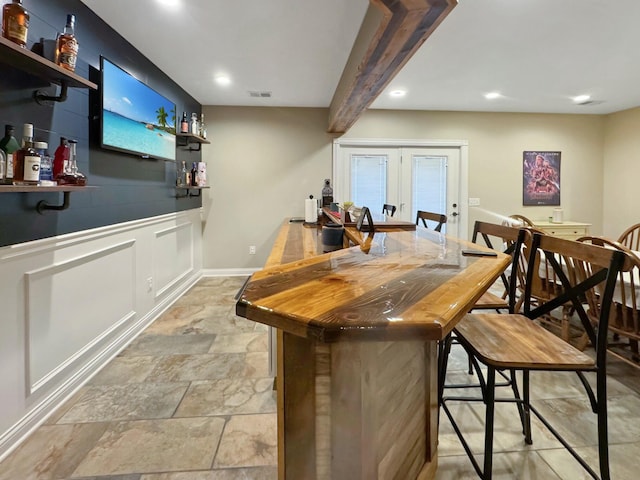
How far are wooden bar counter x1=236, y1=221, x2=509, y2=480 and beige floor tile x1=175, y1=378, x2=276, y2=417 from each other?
1.13 m

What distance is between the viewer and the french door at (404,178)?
5223 millimetres

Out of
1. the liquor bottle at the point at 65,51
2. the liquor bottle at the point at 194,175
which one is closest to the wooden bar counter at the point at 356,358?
the liquor bottle at the point at 65,51

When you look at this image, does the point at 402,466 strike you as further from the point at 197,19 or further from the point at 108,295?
the point at 197,19

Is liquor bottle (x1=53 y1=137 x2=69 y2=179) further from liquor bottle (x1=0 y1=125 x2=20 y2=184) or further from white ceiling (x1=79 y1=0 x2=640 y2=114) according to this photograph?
white ceiling (x1=79 y1=0 x2=640 y2=114)

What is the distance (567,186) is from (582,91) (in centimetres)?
165

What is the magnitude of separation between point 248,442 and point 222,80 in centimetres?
355

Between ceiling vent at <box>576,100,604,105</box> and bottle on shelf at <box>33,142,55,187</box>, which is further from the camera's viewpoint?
ceiling vent at <box>576,100,604,105</box>

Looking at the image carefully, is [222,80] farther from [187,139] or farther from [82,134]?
[82,134]

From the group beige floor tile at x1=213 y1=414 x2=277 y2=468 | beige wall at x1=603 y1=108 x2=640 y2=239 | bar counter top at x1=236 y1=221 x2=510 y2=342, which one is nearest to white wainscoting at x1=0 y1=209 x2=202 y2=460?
beige floor tile at x1=213 y1=414 x2=277 y2=468

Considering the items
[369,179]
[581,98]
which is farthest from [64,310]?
[581,98]

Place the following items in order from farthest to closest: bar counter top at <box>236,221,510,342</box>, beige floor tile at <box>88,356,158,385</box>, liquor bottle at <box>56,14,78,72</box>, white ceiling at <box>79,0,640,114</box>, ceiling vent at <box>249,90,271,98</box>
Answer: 1. ceiling vent at <box>249,90,271,98</box>
2. white ceiling at <box>79,0,640,114</box>
3. beige floor tile at <box>88,356,158,385</box>
4. liquor bottle at <box>56,14,78,72</box>
5. bar counter top at <box>236,221,510,342</box>

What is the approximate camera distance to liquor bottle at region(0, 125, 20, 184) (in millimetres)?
Result: 1591

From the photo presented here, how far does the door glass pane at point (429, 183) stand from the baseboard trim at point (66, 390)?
12.6 feet

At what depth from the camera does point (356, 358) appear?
2.68 feet
